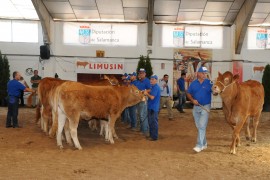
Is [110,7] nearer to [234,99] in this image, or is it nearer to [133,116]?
[133,116]

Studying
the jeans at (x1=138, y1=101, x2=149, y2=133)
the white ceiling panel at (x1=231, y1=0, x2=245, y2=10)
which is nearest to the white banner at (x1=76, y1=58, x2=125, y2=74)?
the white ceiling panel at (x1=231, y1=0, x2=245, y2=10)

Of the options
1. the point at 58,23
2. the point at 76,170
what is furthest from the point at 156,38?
the point at 76,170

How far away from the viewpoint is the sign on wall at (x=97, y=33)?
20.1 meters

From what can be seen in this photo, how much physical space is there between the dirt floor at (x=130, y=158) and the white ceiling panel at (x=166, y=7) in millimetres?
9164

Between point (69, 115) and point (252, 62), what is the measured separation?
15359 mm

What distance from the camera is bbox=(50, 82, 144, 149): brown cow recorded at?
8.05 m

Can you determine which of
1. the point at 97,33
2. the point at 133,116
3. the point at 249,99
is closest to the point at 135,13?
the point at 97,33

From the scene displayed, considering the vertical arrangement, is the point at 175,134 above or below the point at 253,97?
below

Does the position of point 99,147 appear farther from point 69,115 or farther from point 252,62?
point 252,62

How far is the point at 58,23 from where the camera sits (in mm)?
20109

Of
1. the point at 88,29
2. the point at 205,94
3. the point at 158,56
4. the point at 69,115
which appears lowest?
the point at 69,115

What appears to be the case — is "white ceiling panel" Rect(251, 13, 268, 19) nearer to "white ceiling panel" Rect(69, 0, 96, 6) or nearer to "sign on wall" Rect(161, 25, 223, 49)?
"sign on wall" Rect(161, 25, 223, 49)

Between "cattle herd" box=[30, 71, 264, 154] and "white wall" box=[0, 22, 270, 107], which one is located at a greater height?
"white wall" box=[0, 22, 270, 107]

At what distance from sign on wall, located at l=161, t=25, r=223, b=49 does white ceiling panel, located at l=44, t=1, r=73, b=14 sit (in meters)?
→ 5.61
